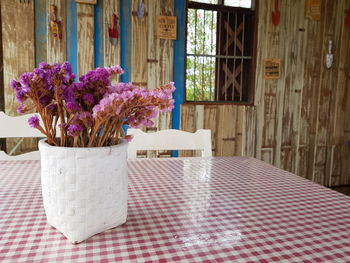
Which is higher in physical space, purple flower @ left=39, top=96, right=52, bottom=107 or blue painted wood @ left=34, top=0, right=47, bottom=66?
blue painted wood @ left=34, top=0, right=47, bottom=66

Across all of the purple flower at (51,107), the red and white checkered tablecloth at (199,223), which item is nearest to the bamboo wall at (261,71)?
the red and white checkered tablecloth at (199,223)

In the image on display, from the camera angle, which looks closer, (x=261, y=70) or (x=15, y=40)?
(x=15, y=40)

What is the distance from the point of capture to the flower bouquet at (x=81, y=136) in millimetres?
674

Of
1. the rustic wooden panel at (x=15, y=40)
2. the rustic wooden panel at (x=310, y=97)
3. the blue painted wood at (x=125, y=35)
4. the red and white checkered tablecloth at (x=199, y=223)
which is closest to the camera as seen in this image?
the red and white checkered tablecloth at (x=199, y=223)

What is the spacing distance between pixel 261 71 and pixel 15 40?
2212 mm

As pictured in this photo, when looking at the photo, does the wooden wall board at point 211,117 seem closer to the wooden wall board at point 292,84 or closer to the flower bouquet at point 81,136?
the wooden wall board at point 292,84

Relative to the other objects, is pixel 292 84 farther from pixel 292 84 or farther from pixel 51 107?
pixel 51 107

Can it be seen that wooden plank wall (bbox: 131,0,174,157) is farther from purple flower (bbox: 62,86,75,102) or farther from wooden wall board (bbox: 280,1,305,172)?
purple flower (bbox: 62,86,75,102)

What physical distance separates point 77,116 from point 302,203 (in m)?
0.70

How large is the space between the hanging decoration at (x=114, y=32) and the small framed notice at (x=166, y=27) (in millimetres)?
365

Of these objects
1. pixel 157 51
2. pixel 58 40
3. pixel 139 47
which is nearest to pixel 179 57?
pixel 157 51

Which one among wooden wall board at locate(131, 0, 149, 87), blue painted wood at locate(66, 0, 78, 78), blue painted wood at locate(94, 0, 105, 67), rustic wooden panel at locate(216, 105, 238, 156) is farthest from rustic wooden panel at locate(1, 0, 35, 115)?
rustic wooden panel at locate(216, 105, 238, 156)

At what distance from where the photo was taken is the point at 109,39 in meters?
2.70

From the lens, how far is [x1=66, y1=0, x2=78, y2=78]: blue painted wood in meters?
2.58
